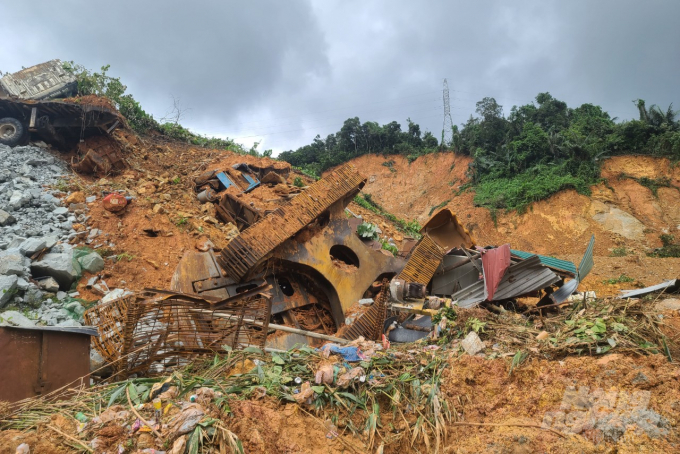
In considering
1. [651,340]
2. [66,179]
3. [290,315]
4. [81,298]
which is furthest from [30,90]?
[651,340]

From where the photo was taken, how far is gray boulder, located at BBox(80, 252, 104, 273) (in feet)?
21.2

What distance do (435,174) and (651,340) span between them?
89.1 ft

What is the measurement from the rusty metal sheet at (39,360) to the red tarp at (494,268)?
4369 mm

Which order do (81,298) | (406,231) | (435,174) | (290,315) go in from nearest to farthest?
1. (290,315)
2. (81,298)
3. (406,231)
4. (435,174)

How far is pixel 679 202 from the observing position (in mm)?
17969

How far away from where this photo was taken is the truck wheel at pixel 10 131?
10.3 metres

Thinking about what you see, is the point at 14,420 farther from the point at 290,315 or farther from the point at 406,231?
the point at 406,231

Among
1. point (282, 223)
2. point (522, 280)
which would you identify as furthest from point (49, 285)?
point (522, 280)

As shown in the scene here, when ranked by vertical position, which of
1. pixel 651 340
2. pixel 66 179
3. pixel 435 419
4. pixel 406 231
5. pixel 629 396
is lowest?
pixel 435 419

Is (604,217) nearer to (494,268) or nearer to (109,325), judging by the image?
(494,268)

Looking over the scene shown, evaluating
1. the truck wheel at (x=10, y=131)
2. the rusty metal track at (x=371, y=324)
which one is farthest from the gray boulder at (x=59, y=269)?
the truck wheel at (x=10, y=131)

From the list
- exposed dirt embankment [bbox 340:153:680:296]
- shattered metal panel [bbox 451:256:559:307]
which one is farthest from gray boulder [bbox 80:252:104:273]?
exposed dirt embankment [bbox 340:153:680:296]

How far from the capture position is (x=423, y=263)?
614cm

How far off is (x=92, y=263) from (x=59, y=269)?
19.9 inches
